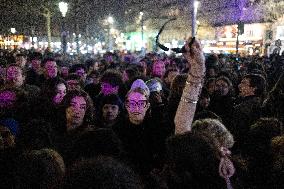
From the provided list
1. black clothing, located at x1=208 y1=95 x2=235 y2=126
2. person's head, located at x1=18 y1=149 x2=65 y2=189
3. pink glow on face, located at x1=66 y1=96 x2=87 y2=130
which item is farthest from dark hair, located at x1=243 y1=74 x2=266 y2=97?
person's head, located at x1=18 y1=149 x2=65 y2=189

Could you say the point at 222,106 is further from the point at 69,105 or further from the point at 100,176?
the point at 100,176

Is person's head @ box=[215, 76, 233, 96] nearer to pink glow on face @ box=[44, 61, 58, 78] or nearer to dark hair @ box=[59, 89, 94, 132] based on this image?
dark hair @ box=[59, 89, 94, 132]

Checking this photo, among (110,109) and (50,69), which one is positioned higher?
(50,69)

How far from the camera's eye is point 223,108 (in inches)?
274

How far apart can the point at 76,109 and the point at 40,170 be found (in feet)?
8.63

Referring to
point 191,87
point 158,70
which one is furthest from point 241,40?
point 191,87

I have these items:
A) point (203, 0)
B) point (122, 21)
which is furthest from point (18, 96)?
point (122, 21)

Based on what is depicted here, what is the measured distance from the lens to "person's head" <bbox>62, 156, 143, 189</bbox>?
1813mm

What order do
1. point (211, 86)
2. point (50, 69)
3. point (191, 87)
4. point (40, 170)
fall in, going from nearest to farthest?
1. point (40, 170)
2. point (191, 87)
3. point (211, 86)
4. point (50, 69)

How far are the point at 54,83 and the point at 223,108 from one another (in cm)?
280

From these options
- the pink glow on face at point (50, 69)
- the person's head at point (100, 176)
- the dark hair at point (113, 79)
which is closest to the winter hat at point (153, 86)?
the dark hair at point (113, 79)

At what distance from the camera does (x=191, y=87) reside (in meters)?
3.56

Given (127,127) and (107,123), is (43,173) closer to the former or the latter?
(127,127)

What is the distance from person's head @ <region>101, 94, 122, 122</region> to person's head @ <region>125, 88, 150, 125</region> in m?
0.84
